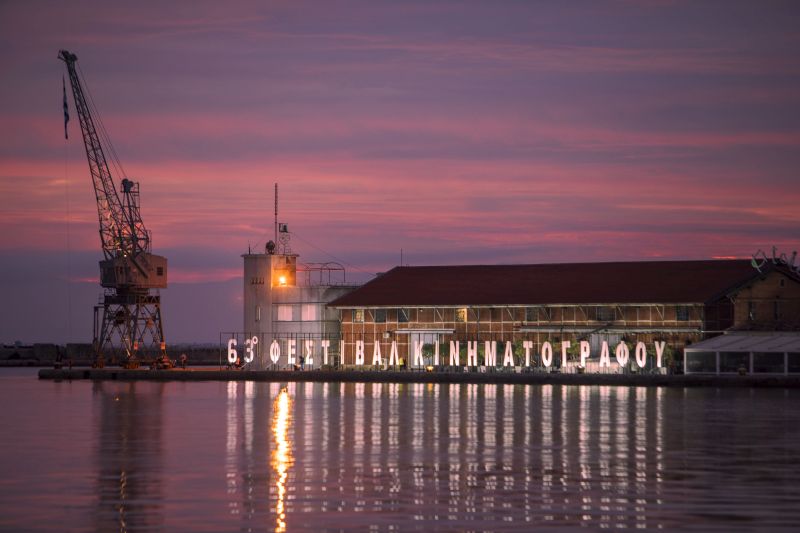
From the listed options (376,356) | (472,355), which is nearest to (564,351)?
(472,355)

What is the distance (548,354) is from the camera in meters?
109

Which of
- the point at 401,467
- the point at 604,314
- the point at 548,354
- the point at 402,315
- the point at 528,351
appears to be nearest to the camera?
the point at 401,467

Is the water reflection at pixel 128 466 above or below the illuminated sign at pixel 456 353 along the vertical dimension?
below

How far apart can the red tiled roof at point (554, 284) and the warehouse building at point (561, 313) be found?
0.09 metres

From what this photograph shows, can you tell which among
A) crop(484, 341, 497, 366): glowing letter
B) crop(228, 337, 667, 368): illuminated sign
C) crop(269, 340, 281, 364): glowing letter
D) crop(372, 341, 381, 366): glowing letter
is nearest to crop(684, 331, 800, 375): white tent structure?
crop(228, 337, 667, 368): illuminated sign

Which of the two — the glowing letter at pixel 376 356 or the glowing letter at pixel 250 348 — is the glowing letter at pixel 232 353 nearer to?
the glowing letter at pixel 250 348

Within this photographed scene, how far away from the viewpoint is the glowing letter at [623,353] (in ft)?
346

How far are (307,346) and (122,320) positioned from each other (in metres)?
21.8

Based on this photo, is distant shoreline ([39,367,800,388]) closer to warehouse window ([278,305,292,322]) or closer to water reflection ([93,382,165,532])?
warehouse window ([278,305,292,322])

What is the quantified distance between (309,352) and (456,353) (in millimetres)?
15235

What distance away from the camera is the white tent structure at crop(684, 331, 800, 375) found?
98.7 m

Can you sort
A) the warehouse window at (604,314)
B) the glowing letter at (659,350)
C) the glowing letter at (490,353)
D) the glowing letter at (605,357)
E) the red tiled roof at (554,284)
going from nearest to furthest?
1. the glowing letter at (659,350)
2. the glowing letter at (605,357)
3. the red tiled roof at (554,284)
4. the warehouse window at (604,314)
5. the glowing letter at (490,353)

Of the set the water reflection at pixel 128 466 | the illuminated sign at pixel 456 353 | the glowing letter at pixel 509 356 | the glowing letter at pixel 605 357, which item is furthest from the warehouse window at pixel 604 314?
the water reflection at pixel 128 466

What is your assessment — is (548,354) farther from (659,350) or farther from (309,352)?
(309,352)
